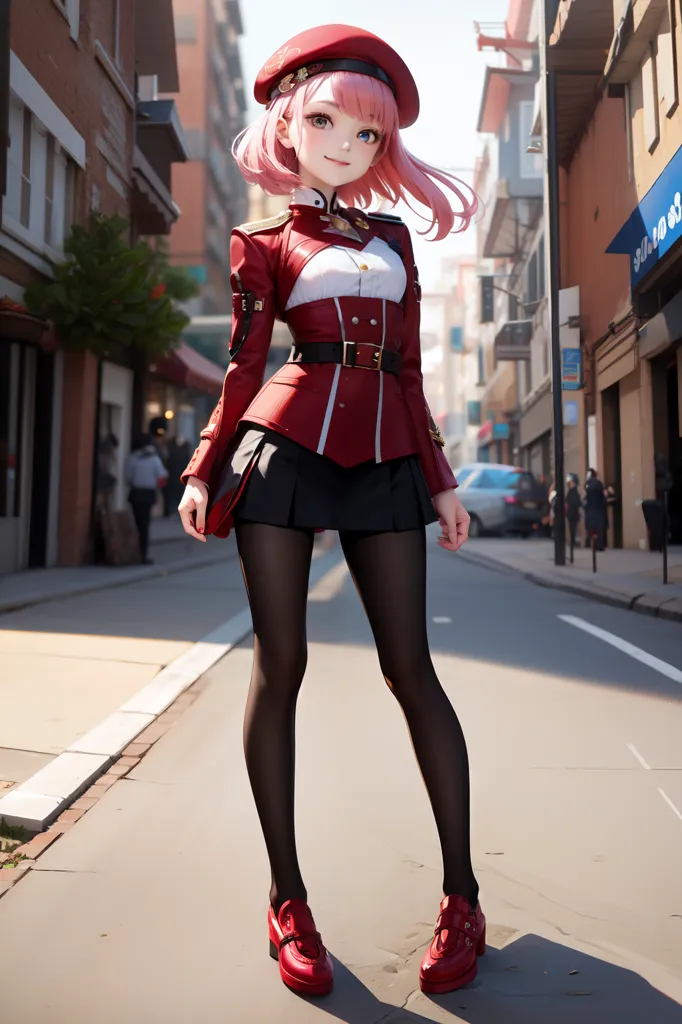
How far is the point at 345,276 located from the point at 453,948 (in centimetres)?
146

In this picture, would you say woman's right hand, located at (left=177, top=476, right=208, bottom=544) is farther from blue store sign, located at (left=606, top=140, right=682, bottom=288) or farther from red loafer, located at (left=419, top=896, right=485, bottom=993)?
blue store sign, located at (left=606, top=140, right=682, bottom=288)

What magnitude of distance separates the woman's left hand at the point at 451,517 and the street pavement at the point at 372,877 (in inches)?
35.0

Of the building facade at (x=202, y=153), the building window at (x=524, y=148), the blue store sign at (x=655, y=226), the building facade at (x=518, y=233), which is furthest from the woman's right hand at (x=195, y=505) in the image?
the building facade at (x=202, y=153)

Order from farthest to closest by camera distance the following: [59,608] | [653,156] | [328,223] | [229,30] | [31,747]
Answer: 1. [229,30]
2. [653,156]
3. [59,608]
4. [31,747]
5. [328,223]

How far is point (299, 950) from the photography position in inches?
83.5

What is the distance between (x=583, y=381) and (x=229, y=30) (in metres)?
42.7

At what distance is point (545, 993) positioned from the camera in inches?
81.2

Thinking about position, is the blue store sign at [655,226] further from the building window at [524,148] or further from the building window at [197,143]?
the building window at [197,143]

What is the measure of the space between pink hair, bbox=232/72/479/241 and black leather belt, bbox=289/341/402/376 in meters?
0.49

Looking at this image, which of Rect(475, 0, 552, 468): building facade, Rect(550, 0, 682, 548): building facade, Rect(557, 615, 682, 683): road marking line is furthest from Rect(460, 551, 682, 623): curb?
Rect(475, 0, 552, 468): building facade

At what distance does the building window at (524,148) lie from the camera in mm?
35781

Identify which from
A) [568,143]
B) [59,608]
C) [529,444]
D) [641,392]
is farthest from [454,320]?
[59,608]

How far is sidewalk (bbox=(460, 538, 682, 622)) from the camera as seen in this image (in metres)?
10.1

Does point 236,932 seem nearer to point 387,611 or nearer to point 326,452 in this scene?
point 387,611
